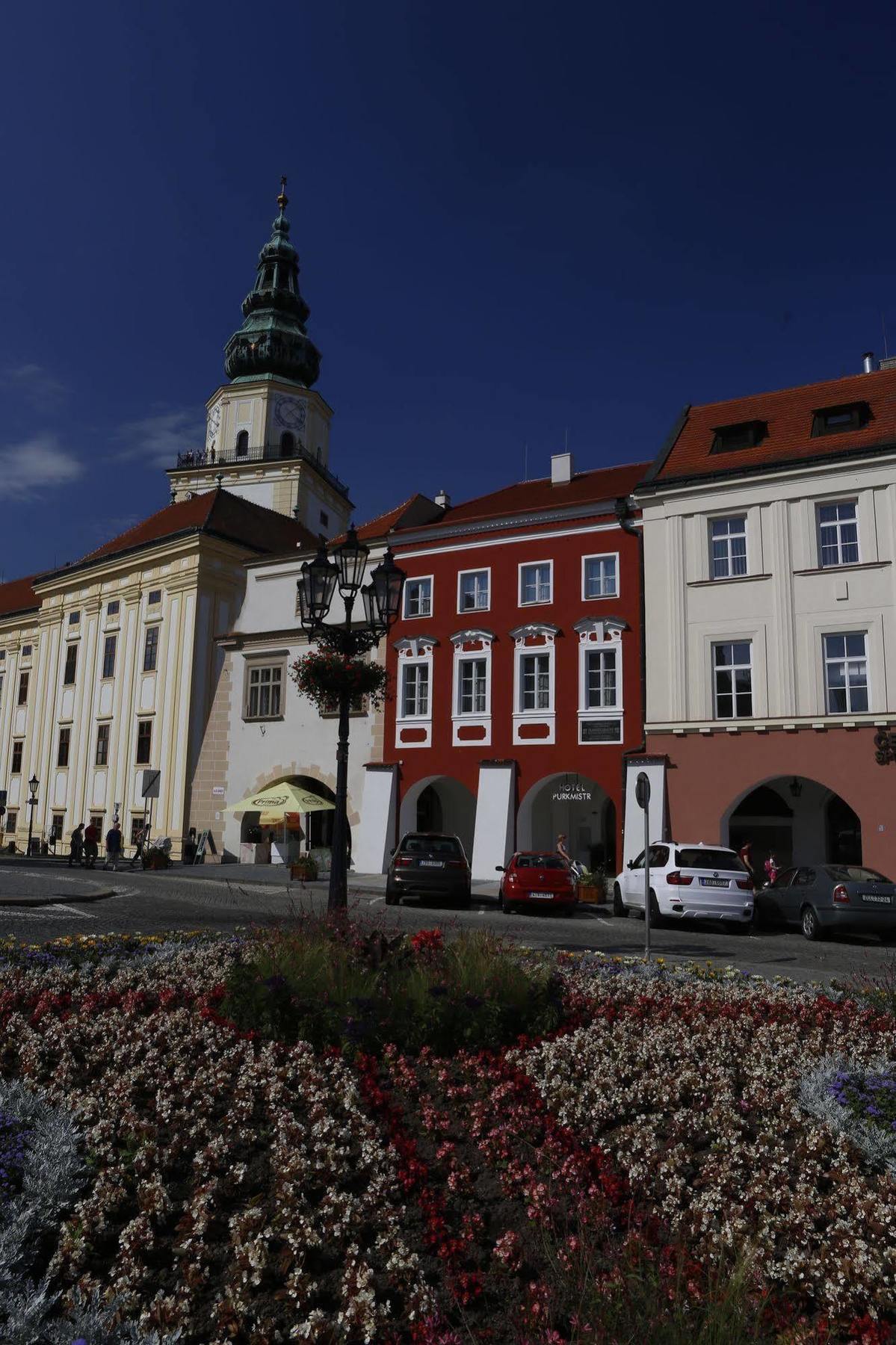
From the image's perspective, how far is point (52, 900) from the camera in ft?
58.0

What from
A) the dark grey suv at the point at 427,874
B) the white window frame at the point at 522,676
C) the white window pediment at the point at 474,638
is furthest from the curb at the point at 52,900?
the white window pediment at the point at 474,638

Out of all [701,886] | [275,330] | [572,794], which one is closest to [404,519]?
[572,794]

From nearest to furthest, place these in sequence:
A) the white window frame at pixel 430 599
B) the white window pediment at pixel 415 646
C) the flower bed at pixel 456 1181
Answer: the flower bed at pixel 456 1181
the white window pediment at pixel 415 646
the white window frame at pixel 430 599

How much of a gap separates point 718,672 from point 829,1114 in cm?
2098

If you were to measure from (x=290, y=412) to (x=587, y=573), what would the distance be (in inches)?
1264

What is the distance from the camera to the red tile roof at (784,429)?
25.0 meters

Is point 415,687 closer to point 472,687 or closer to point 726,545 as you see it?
point 472,687

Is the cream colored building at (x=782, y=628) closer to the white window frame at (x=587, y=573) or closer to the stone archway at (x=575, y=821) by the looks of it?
the white window frame at (x=587, y=573)

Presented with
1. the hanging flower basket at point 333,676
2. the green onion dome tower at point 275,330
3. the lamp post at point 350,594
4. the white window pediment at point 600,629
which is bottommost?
the hanging flower basket at point 333,676

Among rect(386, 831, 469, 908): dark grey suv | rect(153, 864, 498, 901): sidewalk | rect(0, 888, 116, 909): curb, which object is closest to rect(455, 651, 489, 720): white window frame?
rect(153, 864, 498, 901): sidewalk

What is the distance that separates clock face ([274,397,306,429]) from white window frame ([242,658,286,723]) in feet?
77.1

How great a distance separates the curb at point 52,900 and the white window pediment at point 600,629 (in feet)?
50.2

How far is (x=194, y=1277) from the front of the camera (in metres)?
3.73

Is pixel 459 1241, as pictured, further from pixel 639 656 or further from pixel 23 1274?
pixel 639 656
